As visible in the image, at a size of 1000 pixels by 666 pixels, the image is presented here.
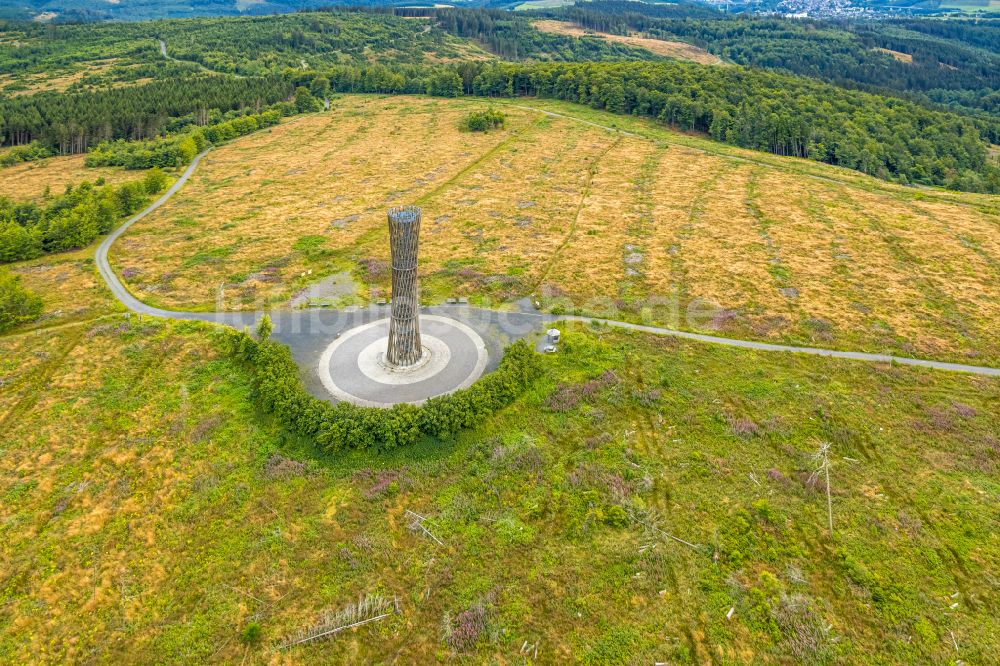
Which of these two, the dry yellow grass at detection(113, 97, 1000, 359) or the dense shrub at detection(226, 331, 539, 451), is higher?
the dry yellow grass at detection(113, 97, 1000, 359)

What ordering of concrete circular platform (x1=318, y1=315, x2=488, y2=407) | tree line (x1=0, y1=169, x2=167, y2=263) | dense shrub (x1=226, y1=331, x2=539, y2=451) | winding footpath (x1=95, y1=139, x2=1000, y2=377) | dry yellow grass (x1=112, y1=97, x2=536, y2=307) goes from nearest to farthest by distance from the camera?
dense shrub (x1=226, y1=331, x2=539, y2=451), concrete circular platform (x1=318, y1=315, x2=488, y2=407), winding footpath (x1=95, y1=139, x2=1000, y2=377), dry yellow grass (x1=112, y1=97, x2=536, y2=307), tree line (x1=0, y1=169, x2=167, y2=263)

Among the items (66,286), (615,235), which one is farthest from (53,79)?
(615,235)

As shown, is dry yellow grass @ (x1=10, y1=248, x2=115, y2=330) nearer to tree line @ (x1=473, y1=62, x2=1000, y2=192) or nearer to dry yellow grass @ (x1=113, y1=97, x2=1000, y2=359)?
dry yellow grass @ (x1=113, y1=97, x2=1000, y2=359)

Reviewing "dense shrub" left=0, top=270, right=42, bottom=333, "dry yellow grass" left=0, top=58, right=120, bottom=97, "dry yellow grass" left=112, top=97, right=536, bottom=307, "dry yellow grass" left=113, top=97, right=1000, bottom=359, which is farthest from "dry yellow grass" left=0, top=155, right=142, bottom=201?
"dry yellow grass" left=0, top=58, right=120, bottom=97

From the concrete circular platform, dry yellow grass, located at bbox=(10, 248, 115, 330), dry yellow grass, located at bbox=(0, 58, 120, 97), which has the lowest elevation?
dry yellow grass, located at bbox=(10, 248, 115, 330)

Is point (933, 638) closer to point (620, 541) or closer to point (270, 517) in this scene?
point (620, 541)

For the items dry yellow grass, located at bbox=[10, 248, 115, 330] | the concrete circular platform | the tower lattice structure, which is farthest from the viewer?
dry yellow grass, located at bbox=[10, 248, 115, 330]

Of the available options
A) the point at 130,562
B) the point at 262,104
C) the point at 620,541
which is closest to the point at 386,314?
the point at 130,562
